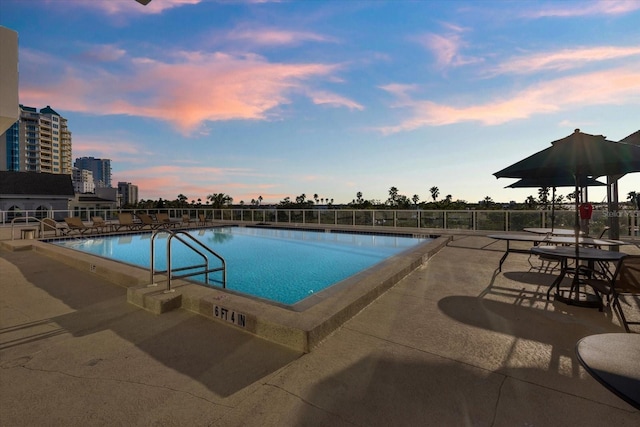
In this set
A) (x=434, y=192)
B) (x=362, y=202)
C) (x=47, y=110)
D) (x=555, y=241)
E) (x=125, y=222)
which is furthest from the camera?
(x=47, y=110)

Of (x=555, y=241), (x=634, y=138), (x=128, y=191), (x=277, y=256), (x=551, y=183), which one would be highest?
(x=128, y=191)

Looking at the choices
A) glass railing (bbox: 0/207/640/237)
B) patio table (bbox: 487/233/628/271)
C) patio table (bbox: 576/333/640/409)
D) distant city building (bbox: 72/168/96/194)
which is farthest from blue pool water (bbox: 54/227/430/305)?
distant city building (bbox: 72/168/96/194)

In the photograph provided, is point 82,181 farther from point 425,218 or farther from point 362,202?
point 425,218

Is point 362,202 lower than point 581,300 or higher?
higher

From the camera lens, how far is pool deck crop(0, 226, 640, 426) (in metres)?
1.59

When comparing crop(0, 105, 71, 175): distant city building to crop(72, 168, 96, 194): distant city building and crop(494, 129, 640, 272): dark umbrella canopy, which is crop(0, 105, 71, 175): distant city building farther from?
crop(494, 129, 640, 272): dark umbrella canopy

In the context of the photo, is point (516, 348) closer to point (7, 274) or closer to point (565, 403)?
point (565, 403)

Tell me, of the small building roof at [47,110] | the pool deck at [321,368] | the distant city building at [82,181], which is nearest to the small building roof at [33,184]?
the pool deck at [321,368]

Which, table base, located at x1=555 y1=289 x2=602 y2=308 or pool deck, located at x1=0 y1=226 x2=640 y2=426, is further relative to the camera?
table base, located at x1=555 y1=289 x2=602 y2=308

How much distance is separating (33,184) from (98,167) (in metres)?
196

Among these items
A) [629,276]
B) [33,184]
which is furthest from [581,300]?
[33,184]

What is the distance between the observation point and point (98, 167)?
18500 centimetres

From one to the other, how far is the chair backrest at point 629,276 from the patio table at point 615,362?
5.31 ft

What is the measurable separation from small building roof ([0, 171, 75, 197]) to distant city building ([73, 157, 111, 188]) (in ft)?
585
